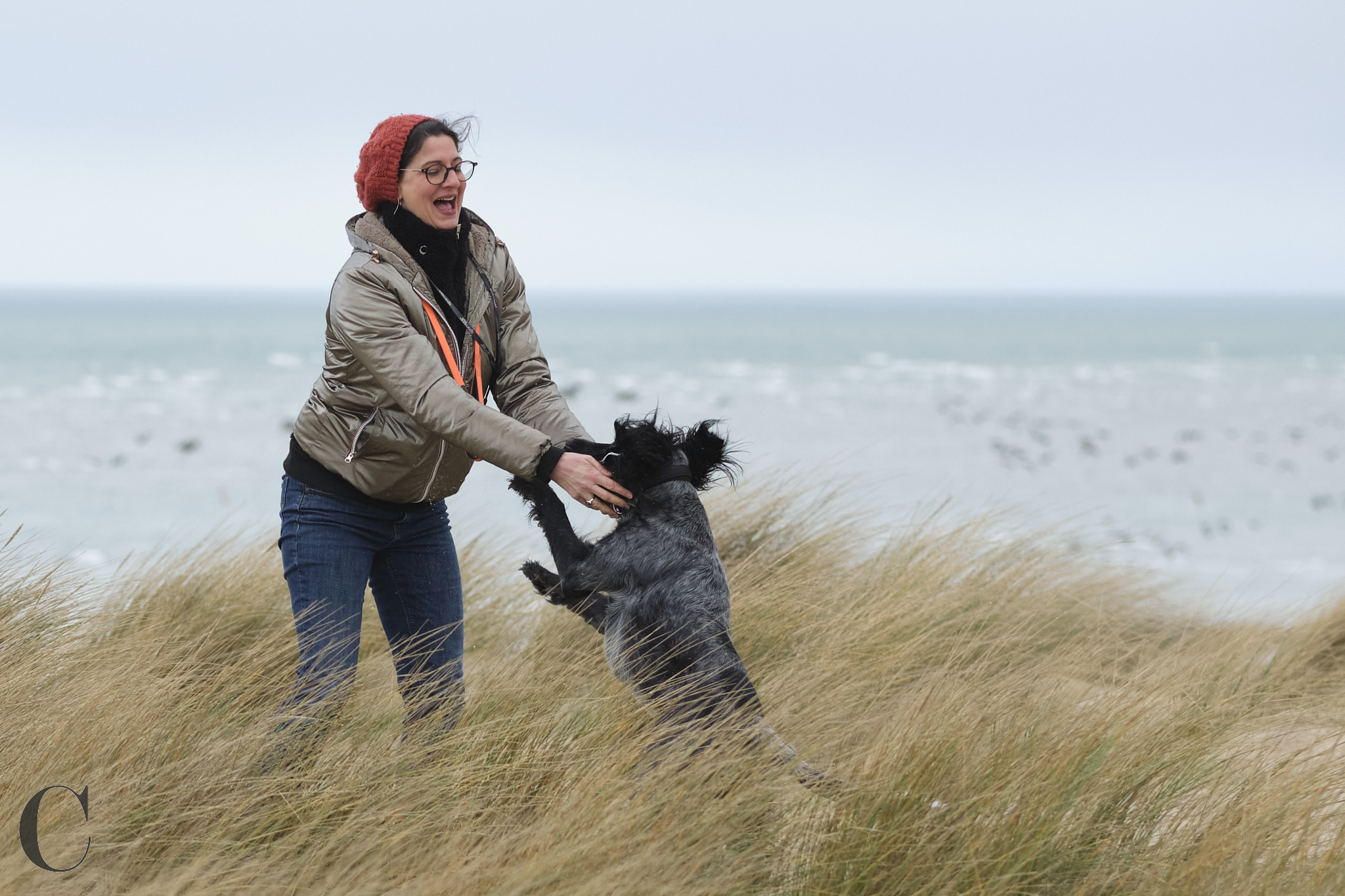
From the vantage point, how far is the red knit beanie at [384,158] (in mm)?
2809

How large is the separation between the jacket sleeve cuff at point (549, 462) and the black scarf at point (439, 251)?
0.54 metres

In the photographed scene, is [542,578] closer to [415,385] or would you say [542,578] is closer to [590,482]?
[590,482]

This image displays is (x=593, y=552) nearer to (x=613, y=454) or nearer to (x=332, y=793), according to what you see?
(x=613, y=454)

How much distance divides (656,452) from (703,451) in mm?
132

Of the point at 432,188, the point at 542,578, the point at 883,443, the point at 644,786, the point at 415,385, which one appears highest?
the point at 432,188

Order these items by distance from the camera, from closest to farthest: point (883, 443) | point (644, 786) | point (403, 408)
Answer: point (644, 786), point (403, 408), point (883, 443)

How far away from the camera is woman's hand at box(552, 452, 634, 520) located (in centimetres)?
249

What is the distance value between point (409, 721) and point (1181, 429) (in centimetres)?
2460

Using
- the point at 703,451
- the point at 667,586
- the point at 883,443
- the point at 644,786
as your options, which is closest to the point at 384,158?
the point at 703,451

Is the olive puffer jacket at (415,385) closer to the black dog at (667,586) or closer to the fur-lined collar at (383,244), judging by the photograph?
the fur-lined collar at (383,244)

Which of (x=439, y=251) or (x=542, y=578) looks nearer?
(x=542, y=578)

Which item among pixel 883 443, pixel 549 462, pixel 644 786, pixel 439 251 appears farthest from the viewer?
pixel 883 443

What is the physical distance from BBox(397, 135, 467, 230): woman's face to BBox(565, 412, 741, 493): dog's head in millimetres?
839

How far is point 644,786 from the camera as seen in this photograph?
245 cm
